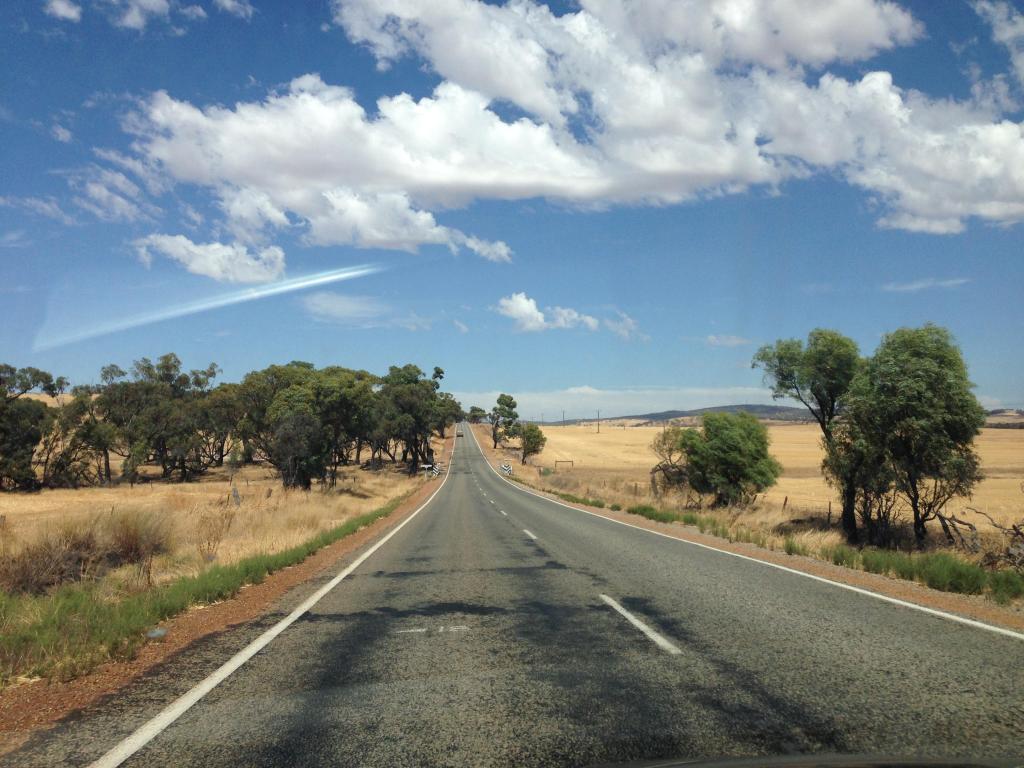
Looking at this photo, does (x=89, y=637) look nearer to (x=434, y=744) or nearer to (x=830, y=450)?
(x=434, y=744)

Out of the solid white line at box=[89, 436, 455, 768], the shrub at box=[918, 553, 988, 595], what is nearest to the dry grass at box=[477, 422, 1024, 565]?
the shrub at box=[918, 553, 988, 595]

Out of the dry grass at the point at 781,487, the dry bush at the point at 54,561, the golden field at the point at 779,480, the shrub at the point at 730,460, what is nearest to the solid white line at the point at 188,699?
the dry bush at the point at 54,561

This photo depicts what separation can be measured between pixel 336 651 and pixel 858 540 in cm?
2253

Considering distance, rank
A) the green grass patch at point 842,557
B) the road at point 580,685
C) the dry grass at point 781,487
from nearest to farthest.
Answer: the road at point 580,685 → the green grass patch at point 842,557 → the dry grass at point 781,487

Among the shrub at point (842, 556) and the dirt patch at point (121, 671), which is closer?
the dirt patch at point (121, 671)

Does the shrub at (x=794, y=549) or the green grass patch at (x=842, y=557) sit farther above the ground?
the green grass patch at (x=842, y=557)

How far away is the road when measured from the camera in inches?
165

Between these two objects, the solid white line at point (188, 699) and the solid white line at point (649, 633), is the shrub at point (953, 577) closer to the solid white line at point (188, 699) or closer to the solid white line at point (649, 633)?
the solid white line at point (649, 633)

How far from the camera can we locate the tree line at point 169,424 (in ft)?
150

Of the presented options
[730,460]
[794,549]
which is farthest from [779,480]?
[794,549]

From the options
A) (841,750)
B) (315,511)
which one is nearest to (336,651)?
(841,750)

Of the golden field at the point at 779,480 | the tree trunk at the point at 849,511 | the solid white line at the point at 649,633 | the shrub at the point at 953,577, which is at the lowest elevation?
the golden field at the point at 779,480

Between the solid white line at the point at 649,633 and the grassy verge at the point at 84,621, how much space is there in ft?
16.8

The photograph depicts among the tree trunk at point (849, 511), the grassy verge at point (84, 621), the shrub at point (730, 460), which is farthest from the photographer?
the shrub at point (730, 460)
